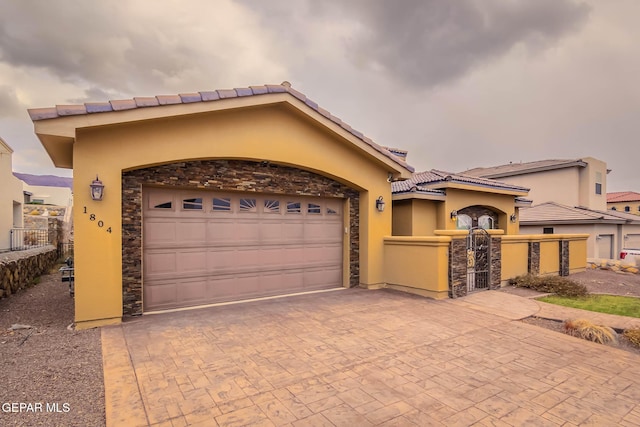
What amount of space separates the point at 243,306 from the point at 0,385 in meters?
4.47

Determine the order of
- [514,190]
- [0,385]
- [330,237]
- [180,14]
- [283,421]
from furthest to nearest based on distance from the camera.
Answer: [514,190], [180,14], [330,237], [0,385], [283,421]

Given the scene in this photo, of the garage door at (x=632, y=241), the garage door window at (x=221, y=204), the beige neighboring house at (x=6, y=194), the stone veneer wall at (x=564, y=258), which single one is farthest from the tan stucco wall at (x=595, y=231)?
the beige neighboring house at (x=6, y=194)

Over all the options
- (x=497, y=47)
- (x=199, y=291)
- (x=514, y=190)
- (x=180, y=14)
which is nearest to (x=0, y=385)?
(x=199, y=291)

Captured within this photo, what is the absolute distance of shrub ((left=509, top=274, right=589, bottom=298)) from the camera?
9.61 meters

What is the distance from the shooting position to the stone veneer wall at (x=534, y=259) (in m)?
11.8

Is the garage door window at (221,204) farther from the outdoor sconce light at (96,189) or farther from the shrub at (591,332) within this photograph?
the shrub at (591,332)

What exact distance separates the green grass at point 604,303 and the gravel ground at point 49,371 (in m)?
10.4

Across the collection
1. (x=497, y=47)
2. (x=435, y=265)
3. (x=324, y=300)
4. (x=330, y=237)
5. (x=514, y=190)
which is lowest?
(x=324, y=300)

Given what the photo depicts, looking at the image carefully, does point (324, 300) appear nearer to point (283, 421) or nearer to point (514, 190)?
point (283, 421)

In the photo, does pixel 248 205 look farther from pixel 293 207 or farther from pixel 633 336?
pixel 633 336

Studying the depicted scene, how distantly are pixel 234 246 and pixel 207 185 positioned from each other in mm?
1754

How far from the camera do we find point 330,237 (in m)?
9.98

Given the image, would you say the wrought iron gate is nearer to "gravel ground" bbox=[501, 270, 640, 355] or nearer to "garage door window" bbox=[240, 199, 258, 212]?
"gravel ground" bbox=[501, 270, 640, 355]

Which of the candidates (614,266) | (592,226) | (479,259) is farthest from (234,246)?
(592,226)
